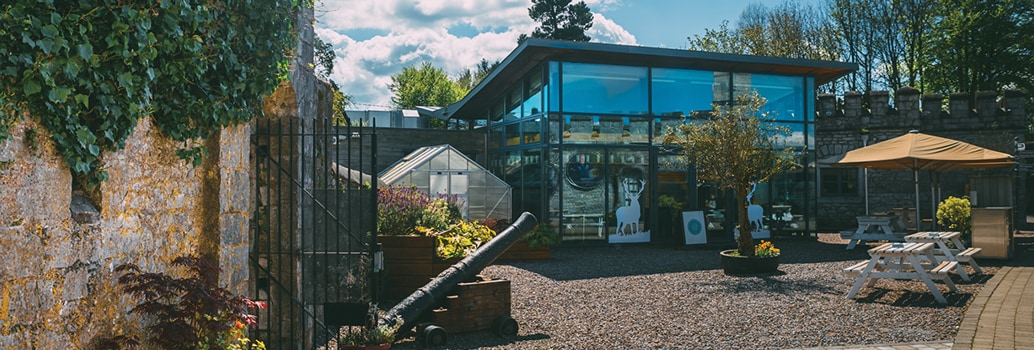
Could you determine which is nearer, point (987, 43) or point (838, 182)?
point (838, 182)

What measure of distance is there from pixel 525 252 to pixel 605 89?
4373 millimetres

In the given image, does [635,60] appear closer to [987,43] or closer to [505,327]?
[505,327]

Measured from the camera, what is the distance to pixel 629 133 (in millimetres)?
16016

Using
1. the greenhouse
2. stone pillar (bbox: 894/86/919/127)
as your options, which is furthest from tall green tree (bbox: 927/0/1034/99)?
the greenhouse

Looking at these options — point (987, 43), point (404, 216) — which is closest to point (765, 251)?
point (404, 216)

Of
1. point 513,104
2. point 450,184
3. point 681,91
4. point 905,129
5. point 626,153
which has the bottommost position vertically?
point 450,184

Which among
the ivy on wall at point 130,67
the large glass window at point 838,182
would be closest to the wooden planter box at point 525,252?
the ivy on wall at point 130,67

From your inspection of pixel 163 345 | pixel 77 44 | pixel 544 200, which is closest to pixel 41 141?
pixel 77 44

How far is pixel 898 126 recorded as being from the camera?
20359 millimetres

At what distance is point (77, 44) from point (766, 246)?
34.9ft

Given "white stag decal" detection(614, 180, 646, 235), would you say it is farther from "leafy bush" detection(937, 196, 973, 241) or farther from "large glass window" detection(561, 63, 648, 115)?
"leafy bush" detection(937, 196, 973, 241)

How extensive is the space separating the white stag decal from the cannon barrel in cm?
851

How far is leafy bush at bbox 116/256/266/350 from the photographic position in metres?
3.65

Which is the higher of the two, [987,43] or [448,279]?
[987,43]
